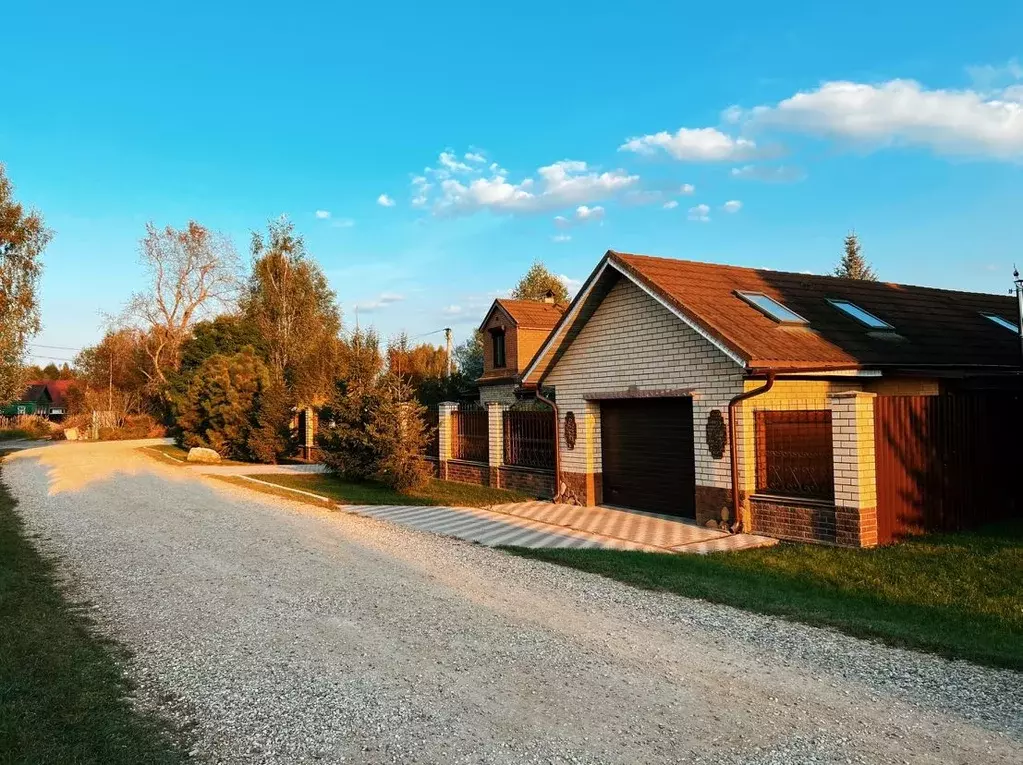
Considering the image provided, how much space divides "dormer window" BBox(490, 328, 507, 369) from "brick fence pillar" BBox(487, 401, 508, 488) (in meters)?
11.9

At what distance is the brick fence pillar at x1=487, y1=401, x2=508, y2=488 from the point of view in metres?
16.9

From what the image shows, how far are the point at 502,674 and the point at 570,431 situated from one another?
32.5ft

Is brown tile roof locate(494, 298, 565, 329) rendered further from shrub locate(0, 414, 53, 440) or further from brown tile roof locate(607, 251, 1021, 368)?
shrub locate(0, 414, 53, 440)

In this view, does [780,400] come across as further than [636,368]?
No

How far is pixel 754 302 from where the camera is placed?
13078 millimetres

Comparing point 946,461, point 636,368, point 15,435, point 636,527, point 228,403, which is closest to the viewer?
point 946,461

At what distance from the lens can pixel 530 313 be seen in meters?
28.4

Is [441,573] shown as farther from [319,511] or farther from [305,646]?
[319,511]

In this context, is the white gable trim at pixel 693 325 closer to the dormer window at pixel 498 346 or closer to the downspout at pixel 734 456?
the downspout at pixel 734 456

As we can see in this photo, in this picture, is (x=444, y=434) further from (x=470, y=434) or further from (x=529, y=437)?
(x=529, y=437)

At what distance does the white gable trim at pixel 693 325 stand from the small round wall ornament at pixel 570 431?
333 centimetres

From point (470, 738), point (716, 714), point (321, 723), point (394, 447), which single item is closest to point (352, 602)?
point (321, 723)

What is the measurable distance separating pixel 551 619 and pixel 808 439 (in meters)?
5.71

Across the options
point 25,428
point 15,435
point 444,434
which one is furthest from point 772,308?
point 25,428
